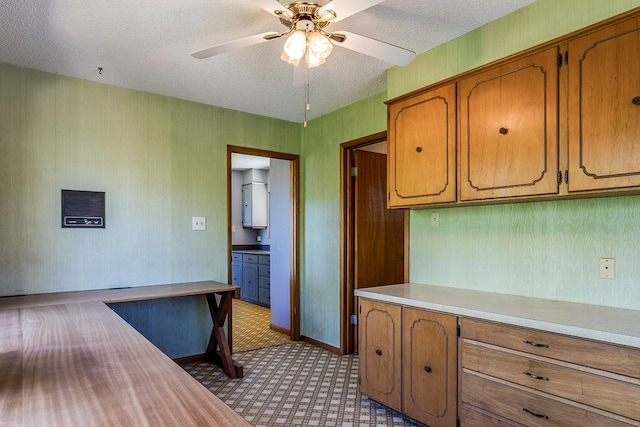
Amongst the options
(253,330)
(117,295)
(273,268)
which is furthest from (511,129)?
(253,330)

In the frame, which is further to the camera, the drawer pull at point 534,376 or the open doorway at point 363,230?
the open doorway at point 363,230

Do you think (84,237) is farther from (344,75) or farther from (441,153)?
(441,153)

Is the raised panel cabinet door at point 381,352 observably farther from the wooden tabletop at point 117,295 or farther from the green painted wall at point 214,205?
the wooden tabletop at point 117,295

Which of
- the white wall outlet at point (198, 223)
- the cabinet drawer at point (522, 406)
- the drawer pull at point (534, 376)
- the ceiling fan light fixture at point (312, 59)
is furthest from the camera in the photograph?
the white wall outlet at point (198, 223)

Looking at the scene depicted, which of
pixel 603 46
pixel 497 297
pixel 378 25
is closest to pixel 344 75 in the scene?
pixel 378 25

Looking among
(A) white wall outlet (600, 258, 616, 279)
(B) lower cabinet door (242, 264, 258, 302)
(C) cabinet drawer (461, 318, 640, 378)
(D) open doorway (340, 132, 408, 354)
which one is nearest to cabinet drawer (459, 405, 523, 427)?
(C) cabinet drawer (461, 318, 640, 378)

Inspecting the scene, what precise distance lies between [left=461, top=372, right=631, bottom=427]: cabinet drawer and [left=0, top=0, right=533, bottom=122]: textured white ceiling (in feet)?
6.55

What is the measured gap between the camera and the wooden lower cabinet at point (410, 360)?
2100mm

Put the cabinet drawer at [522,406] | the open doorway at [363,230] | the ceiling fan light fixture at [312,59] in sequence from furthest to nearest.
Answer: the open doorway at [363,230], the ceiling fan light fixture at [312,59], the cabinet drawer at [522,406]

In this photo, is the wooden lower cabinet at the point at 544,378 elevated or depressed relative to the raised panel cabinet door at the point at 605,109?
depressed

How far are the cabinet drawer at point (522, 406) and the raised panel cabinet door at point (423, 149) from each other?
3.46ft

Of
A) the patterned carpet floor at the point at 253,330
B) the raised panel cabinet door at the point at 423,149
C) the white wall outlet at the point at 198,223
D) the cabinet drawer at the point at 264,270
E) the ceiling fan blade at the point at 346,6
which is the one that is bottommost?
the patterned carpet floor at the point at 253,330

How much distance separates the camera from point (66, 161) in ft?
10.0

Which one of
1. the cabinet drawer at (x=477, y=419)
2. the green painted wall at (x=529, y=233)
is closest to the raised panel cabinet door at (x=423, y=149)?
the green painted wall at (x=529, y=233)
